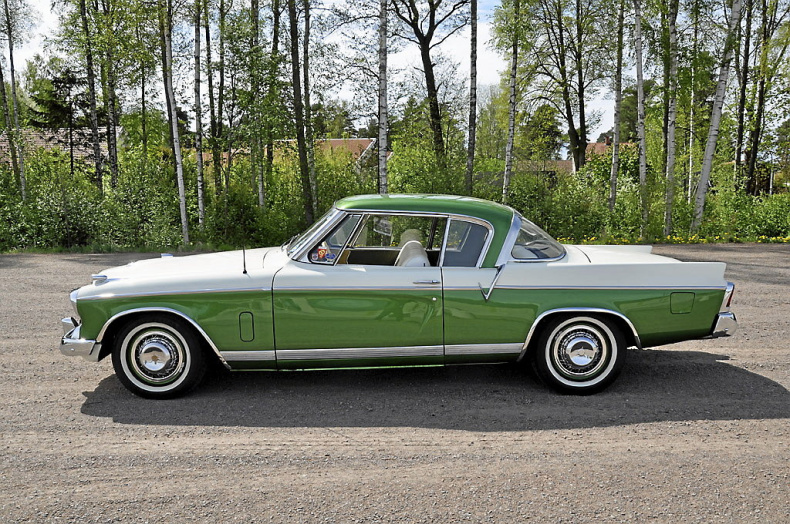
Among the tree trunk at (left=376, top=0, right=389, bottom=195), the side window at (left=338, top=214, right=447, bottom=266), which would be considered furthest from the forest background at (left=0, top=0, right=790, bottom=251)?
the side window at (left=338, top=214, right=447, bottom=266)

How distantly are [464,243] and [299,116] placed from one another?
12.9 m

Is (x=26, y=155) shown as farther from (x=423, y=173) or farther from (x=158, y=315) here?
→ (x=158, y=315)

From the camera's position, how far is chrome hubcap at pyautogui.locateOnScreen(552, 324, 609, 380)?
4.92 metres

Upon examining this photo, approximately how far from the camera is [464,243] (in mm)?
4957

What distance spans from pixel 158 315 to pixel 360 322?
4.95 feet

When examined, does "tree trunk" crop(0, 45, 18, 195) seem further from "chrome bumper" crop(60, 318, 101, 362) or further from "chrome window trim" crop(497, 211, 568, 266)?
"chrome window trim" crop(497, 211, 568, 266)

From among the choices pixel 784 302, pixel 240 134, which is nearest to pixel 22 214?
pixel 240 134

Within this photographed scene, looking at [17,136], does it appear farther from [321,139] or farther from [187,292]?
[187,292]

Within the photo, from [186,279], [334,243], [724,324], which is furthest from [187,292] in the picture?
[724,324]

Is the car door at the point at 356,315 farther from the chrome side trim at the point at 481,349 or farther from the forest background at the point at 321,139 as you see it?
the forest background at the point at 321,139

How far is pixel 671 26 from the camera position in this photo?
16703mm

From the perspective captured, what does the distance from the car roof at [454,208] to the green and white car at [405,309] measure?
0.04 ft

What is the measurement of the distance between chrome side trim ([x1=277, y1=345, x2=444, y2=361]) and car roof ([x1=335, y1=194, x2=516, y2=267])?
83 cm

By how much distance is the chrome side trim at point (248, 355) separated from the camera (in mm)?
4785
